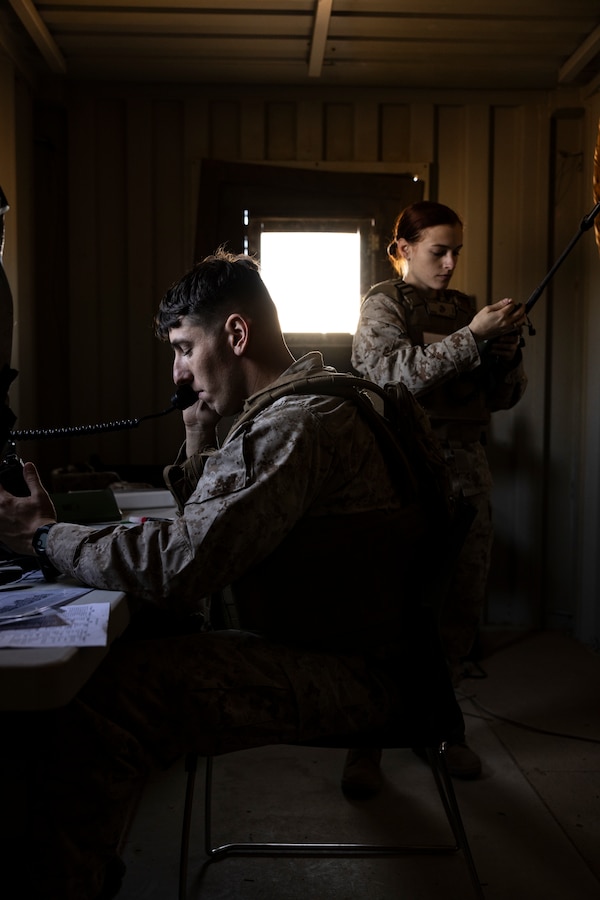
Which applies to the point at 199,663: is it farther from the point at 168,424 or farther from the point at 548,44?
the point at 548,44

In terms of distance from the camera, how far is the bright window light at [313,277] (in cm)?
362

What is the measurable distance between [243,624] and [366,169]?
9.30 ft

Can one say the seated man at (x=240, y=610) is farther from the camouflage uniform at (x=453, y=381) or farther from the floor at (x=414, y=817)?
the camouflage uniform at (x=453, y=381)

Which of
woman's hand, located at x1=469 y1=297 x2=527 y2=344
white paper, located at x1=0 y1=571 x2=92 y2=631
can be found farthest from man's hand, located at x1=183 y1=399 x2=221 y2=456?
woman's hand, located at x1=469 y1=297 x2=527 y2=344

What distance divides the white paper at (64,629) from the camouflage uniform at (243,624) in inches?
5.0

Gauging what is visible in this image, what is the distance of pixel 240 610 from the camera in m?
1.26

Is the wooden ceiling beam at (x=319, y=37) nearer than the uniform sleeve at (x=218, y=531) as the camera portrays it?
No

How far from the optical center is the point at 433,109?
143 inches

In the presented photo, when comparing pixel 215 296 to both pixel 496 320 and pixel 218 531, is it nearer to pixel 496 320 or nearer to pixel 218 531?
pixel 218 531

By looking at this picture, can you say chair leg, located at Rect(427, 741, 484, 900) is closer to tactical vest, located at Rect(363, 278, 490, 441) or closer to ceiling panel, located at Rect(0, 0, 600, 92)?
tactical vest, located at Rect(363, 278, 490, 441)

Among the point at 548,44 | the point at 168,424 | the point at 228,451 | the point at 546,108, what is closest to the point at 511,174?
the point at 546,108

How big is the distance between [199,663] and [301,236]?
9.11ft

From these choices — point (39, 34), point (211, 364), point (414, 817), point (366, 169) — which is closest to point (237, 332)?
point (211, 364)

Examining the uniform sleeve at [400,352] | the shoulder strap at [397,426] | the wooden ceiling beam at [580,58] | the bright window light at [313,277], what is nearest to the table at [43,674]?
the shoulder strap at [397,426]
